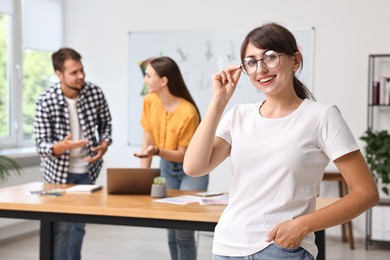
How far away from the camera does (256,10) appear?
6.80m

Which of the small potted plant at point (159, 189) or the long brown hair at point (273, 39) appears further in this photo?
the small potted plant at point (159, 189)

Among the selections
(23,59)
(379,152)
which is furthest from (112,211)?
(23,59)

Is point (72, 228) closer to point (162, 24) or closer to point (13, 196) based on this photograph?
point (13, 196)

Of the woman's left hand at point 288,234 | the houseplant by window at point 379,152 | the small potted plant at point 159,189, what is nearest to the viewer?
the woman's left hand at point 288,234

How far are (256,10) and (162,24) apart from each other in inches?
37.7

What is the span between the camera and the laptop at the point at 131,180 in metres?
3.79

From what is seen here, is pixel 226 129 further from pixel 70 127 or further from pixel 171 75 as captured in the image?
pixel 70 127

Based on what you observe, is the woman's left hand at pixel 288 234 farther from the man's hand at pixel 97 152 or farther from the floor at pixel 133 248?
the floor at pixel 133 248

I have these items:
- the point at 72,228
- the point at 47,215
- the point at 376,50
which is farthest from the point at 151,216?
the point at 376,50

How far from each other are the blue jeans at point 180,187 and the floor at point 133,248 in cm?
163

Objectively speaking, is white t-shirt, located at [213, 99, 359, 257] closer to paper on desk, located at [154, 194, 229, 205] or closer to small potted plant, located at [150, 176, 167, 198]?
paper on desk, located at [154, 194, 229, 205]

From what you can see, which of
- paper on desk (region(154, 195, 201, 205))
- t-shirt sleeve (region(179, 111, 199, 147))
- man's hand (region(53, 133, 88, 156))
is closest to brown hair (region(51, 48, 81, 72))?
man's hand (region(53, 133, 88, 156))

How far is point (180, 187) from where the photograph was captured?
13.9 ft

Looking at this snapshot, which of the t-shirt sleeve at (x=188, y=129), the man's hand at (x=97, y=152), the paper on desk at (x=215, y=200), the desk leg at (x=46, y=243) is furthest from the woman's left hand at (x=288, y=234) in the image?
the man's hand at (x=97, y=152)
